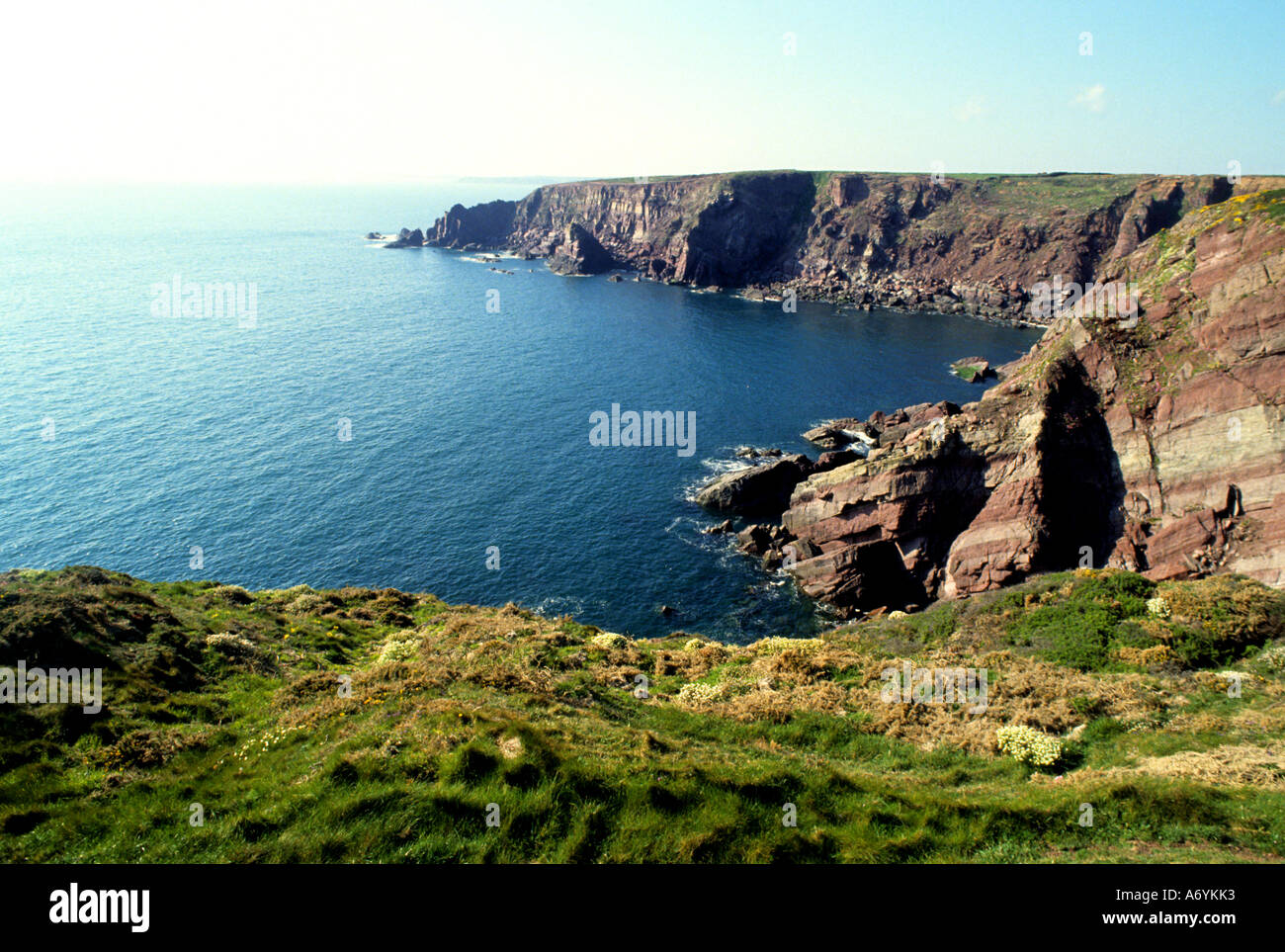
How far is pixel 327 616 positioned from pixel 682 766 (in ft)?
103

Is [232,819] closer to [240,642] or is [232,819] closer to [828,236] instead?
[240,642]

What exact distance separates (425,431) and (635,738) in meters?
71.2

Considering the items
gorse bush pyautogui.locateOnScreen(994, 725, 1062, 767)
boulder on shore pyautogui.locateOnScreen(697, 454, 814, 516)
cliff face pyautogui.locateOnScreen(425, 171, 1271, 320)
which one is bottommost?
gorse bush pyautogui.locateOnScreen(994, 725, 1062, 767)

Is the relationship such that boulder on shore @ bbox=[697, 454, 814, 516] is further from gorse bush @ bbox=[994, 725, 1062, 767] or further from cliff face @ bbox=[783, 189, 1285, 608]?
gorse bush @ bbox=[994, 725, 1062, 767]

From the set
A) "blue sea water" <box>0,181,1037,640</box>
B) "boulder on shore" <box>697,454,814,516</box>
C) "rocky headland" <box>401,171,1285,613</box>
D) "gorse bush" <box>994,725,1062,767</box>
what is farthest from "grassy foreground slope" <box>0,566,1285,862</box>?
"boulder on shore" <box>697,454,814,516</box>

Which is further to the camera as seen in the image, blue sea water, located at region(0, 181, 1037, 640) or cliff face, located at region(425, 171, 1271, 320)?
cliff face, located at region(425, 171, 1271, 320)

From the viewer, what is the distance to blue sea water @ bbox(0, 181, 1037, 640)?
57250mm

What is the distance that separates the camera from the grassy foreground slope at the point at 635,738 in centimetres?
1642

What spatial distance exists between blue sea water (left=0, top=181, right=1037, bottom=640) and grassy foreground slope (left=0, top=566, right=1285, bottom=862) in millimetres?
19398

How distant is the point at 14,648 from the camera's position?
939 inches

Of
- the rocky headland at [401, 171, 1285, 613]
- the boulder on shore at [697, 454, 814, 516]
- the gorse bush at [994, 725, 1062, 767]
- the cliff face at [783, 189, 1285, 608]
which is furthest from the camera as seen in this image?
the boulder on shore at [697, 454, 814, 516]

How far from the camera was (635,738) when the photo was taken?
74.3 feet
